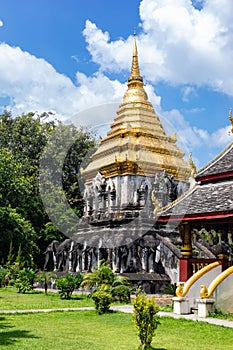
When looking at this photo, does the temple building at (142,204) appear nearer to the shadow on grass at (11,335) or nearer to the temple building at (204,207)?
the temple building at (204,207)

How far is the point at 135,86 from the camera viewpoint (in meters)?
35.1

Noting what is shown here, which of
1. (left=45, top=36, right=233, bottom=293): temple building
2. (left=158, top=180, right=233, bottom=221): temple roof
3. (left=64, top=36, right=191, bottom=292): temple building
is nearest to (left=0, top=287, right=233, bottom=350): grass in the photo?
(left=158, top=180, right=233, bottom=221): temple roof

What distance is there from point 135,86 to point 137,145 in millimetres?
6640

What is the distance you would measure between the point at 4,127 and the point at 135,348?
38008 millimetres

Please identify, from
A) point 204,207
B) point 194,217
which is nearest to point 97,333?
point 194,217

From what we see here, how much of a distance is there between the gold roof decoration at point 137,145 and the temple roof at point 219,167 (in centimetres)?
1426

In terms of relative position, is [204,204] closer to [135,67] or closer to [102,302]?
[102,302]

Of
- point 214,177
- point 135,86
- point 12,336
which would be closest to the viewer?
point 12,336

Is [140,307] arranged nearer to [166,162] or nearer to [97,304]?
[97,304]

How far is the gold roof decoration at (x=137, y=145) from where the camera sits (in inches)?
1172

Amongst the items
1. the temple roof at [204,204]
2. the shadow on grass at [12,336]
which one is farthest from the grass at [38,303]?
the shadow on grass at [12,336]

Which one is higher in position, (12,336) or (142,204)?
(142,204)

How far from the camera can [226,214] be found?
41.8 feet

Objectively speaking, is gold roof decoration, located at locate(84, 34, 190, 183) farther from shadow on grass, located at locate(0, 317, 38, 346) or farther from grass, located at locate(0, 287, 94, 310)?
shadow on grass, located at locate(0, 317, 38, 346)
